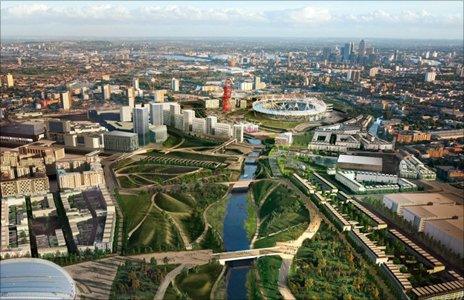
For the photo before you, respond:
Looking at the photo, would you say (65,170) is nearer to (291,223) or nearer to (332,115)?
(291,223)

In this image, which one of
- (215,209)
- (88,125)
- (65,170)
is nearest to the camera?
(215,209)

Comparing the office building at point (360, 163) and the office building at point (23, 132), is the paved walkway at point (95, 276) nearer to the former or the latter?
the office building at point (360, 163)

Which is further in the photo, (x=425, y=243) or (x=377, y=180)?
(x=377, y=180)

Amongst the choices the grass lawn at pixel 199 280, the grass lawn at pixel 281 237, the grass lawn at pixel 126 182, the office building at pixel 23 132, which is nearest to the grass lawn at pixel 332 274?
the grass lawn at pixel 281 237

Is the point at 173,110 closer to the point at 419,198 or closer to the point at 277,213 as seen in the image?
the point at 277,213

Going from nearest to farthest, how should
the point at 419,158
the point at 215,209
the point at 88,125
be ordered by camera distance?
1. the point at 215,209
2. the point at 419,158
3. the point at 88,125

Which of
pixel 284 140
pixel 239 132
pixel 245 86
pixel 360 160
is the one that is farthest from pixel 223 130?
pixel 245 86

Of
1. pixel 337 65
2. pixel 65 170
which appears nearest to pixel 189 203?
pixel 65 170
